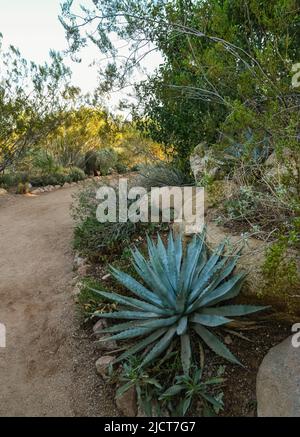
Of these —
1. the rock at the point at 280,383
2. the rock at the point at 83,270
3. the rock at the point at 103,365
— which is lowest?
the rock at the point at 103,365

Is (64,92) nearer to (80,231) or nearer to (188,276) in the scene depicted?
(80,231)

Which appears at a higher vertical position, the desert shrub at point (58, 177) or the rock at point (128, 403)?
the desert shrub at point (58, 177)

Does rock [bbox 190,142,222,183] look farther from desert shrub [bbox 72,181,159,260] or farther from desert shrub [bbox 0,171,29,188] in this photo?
desert shrub [bbox 0,171,29,188]

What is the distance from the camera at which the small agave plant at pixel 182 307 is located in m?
2.45

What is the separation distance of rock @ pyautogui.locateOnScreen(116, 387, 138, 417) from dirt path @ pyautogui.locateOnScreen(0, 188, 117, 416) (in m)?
0.10

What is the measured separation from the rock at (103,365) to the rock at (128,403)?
0.28 m

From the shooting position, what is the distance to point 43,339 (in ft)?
10.4

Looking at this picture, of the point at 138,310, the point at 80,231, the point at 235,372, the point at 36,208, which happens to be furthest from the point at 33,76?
the point at 235,372

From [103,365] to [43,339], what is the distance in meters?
0.84

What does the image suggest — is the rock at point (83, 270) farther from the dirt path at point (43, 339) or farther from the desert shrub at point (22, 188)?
the desert shrub at point (22, 188)

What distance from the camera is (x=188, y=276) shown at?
2797 mm

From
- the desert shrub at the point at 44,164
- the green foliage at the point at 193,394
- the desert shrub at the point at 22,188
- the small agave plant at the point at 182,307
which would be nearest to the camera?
the green foliage at the point at 193,394

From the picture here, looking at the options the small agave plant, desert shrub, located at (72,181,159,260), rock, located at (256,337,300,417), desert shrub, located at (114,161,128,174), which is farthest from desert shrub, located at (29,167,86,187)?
rock, located at (256,337,300,417)

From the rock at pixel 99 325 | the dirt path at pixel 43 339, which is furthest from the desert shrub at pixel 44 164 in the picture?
the rock at pixel 99 325
